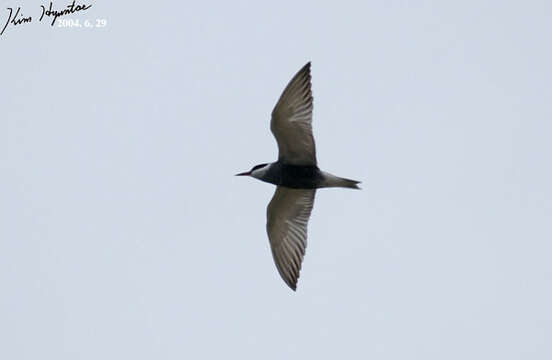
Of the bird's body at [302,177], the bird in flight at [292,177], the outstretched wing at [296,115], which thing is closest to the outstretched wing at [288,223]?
the bird in flight at [292,177]

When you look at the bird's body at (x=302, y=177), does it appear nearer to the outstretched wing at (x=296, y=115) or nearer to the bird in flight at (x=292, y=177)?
the bird in flight at (x=292, y=177)

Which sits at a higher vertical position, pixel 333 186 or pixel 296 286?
pixel 333 186

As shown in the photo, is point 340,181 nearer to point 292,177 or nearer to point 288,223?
point 292,177

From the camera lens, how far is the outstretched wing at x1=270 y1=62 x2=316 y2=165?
53.6 ft

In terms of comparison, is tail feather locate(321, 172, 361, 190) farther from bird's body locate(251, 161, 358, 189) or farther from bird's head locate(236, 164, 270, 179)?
bird's head locate(236, 164, 270, 179)

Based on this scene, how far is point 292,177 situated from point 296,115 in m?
0.98

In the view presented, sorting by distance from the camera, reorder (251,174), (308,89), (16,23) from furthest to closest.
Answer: (16,23)
(251,174)
(308,89)

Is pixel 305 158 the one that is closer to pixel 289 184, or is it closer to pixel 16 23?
pixel 289 184

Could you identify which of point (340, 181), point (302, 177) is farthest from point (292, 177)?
point (340, 181)

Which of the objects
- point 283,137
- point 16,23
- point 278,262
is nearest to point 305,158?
point 283,137

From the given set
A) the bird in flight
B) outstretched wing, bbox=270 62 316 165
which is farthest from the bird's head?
outstretched wing, bbox=270 62 316 165

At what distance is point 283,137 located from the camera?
54.6 ft

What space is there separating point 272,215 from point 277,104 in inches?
81.8

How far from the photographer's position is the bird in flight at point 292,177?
53.8 feet
